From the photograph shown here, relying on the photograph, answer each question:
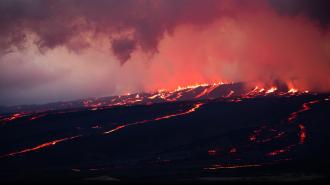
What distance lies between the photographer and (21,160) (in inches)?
5172

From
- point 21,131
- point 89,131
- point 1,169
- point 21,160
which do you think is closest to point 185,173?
point 1,169

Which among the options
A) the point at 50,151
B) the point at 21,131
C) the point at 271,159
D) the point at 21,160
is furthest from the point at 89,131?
the point at 271,159

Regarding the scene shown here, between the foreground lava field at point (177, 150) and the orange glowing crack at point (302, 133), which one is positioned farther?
the orange glowing crack at point (302, 133)

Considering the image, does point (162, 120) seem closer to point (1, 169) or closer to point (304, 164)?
point (1, 169)

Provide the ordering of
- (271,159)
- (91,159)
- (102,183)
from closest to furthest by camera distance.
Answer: (102,183) → (271,159) → (91,159)

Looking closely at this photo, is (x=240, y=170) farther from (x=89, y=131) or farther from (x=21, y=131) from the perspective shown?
(x=21, y=131)

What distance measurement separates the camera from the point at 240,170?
81.9m

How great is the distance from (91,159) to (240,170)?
191ft

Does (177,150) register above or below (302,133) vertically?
below

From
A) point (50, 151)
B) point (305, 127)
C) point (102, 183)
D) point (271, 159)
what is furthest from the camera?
point (305, 127)

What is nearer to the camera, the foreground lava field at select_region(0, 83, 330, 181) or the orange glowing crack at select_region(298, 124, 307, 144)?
the foreground lava field at select_region(0, 83, 330, 181)

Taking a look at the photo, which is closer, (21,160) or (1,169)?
(1,169)

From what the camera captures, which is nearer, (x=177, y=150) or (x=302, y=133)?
(x=177, y=150)

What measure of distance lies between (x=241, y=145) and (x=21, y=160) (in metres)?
59.0
